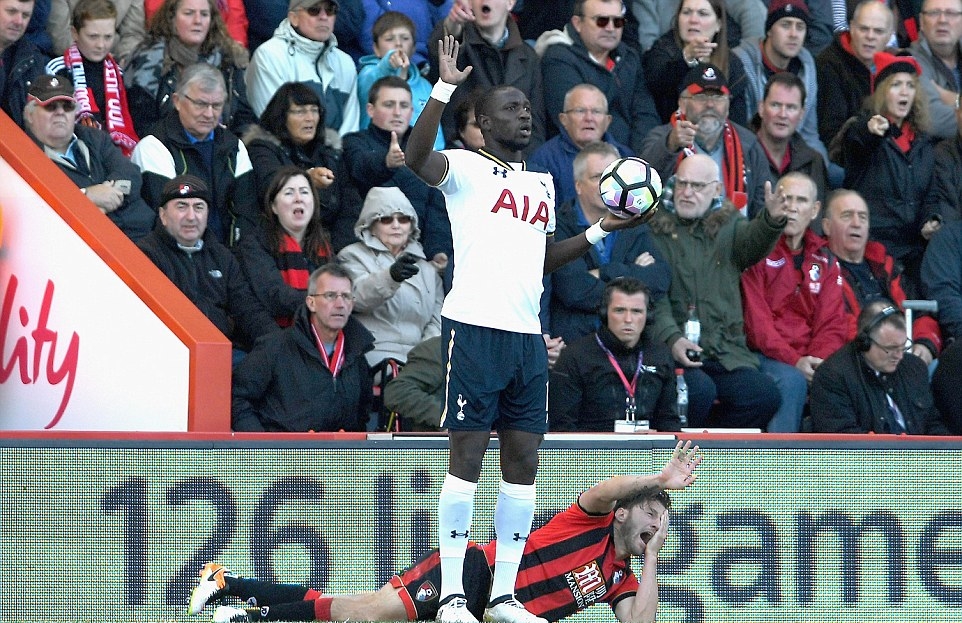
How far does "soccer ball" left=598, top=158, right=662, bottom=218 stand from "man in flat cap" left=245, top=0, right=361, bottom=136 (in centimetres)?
470

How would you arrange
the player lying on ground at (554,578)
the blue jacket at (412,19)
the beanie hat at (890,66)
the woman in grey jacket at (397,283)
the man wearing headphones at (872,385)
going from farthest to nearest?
the beanie hat at (890,66) → the blue jacket at (412,19) → the woman in grey jacket at (397,283) → the man wearing headphones at (872,385) → the player lying on ground at (554,578)

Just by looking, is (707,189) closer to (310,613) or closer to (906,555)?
(906,555)

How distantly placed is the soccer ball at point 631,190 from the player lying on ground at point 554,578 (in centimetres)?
130

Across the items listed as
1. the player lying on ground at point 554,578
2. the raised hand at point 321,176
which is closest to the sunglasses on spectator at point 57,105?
the raised hand at point 321,176

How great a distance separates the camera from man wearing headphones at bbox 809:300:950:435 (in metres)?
9.69

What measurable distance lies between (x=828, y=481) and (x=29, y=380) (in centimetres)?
445

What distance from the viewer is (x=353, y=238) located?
35.1ft

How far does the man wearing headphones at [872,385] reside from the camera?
9.69 m

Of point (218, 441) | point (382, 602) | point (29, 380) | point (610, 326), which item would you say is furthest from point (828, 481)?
point (29, 380)

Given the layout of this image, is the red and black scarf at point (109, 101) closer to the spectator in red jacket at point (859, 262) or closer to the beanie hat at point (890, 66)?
the spectator in red jacket at point (859, 262)

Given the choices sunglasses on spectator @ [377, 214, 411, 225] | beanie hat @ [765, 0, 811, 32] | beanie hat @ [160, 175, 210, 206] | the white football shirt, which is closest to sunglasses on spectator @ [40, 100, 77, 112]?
beanie hat @ [160, 175, 210, 206]

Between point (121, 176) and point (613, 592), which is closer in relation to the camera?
point (613, 592)

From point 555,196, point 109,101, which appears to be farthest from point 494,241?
point 109,101

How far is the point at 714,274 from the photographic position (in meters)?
10.4
